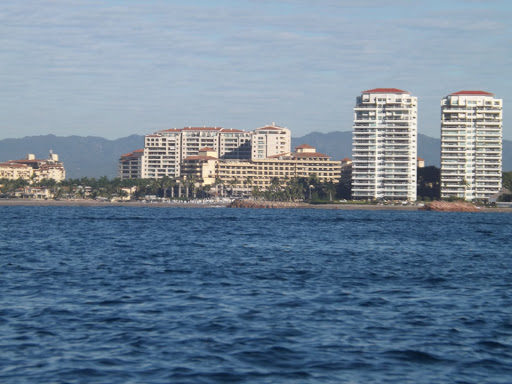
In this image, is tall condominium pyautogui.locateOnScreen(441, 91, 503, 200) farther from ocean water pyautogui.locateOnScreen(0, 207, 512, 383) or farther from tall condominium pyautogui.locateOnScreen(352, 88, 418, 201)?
ocean water pyautogui.locateOnScreen(0, 207, 512, 383)

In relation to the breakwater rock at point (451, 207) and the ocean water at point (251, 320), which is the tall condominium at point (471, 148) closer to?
the breakwater rock at point (451, 207)

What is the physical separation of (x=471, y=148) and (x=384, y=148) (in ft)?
72.1

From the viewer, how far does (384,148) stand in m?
195

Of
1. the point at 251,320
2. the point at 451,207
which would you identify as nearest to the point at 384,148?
the point at 451,207

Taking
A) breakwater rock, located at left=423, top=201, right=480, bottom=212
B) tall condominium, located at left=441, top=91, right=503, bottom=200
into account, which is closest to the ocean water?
breakwater rock, located at left=423, top=201, right=480, bottom=212

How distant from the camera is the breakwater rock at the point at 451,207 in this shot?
17014 centimetres

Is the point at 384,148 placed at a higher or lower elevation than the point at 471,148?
lower

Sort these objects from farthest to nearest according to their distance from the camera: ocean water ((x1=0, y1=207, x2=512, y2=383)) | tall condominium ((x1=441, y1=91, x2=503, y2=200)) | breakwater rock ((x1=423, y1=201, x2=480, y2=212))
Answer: tall condominium ((x1=441, y1=91, x2=503, y2=200))
breakwater rock ((x1=423, y1=201, x2=480, y2=212))
ocean water ((x1=0, y1=207, x2=512, y2=383))

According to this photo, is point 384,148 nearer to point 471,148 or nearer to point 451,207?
point 471,148

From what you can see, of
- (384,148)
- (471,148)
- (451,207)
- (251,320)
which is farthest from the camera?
(384,148)

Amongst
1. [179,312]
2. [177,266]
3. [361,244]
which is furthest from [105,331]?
[361,244]

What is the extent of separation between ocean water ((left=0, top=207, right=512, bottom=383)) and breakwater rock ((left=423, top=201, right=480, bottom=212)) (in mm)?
135102

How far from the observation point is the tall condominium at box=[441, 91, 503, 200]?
192 meters

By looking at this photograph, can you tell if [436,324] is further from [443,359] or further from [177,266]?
[177,266]
